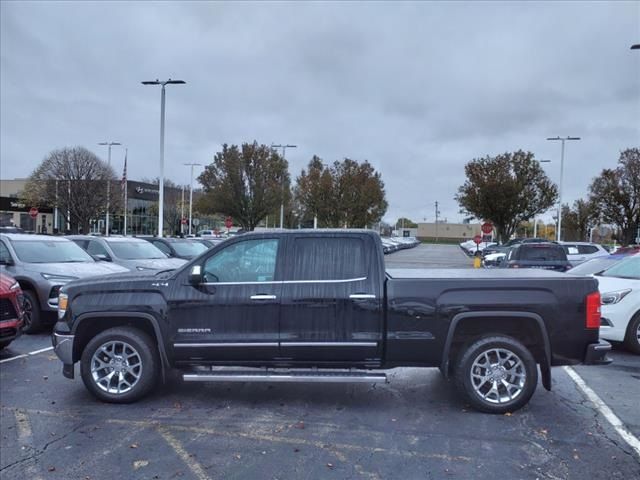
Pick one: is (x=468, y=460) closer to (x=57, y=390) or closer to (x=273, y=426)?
(x=273, y=426)

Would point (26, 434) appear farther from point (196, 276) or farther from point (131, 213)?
point (131, 213)

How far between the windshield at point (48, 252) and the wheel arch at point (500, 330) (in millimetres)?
8096

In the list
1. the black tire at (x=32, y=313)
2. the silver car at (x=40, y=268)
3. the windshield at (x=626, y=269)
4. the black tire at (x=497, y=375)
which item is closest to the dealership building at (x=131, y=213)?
the silver car at (x=40, y=268)

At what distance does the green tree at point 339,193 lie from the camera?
45.8 m

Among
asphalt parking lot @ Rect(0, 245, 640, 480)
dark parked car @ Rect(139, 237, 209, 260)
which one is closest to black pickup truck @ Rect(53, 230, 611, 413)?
asphalt parking lot @ Rect(0, 245, 640, 480)

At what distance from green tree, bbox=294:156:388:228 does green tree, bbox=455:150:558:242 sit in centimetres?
898

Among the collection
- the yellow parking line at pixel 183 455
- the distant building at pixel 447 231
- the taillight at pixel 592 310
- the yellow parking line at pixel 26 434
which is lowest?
the yellow parking line at pixel 26 434

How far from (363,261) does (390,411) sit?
1596 mm

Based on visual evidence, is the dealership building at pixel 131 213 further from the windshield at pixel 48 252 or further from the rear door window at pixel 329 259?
the rear door window at pixel 329 259

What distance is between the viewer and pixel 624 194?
129 ft

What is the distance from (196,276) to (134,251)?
353 inches

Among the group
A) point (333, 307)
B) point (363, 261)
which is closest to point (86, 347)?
point (333, 307)

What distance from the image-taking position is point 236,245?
5.73 metres

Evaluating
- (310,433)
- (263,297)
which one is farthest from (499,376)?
(263,297)
